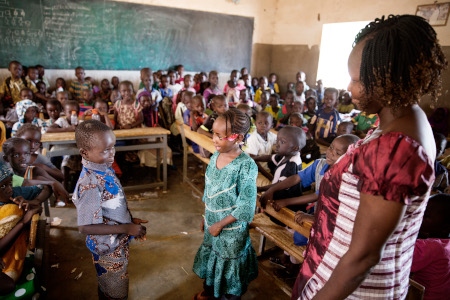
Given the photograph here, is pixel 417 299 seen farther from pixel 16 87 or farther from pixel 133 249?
pixel 16 87

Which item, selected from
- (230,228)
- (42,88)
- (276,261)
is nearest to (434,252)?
(230,228)

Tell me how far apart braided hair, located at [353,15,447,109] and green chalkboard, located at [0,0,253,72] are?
8.13 meters

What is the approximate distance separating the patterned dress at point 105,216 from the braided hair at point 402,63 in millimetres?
1471

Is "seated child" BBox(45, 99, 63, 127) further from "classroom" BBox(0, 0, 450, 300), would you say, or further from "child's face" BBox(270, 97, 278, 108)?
"child's face" BBox(270, 97, 278, 108)

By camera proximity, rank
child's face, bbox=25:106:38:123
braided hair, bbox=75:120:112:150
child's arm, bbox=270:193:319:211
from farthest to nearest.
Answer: child's face, bbox=25:106:38:123 → child's arm, bbox=270:193:319:211 → braided hair, bbox=75:120:112:150

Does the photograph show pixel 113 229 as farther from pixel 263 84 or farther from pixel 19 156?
pixel 263 84

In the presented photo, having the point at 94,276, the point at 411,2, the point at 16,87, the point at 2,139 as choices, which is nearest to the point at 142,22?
the point at 16,87

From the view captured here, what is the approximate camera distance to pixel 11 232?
5.97 feet

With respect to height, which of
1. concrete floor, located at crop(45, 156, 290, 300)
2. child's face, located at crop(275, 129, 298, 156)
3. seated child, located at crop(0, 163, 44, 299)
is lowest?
concrete floor, located at crop(45, 156, 290, 300)

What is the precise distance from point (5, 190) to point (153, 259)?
148 cm

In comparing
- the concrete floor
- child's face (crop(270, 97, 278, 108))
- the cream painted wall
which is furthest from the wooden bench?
the cream painted wall

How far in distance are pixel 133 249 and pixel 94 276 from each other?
1.51 ft

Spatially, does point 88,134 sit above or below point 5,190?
above

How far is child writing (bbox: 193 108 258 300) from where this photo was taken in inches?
74.1
